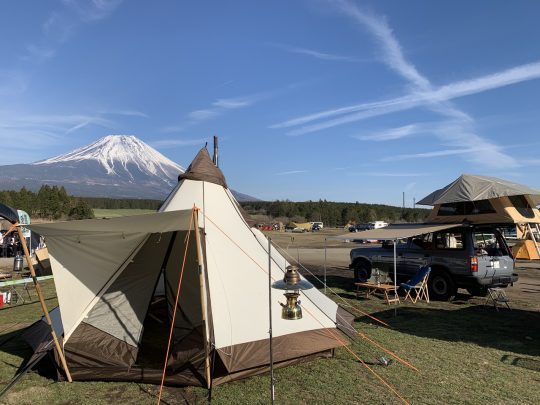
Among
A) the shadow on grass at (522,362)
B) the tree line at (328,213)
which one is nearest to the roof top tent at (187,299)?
the shadow on grass at (522,362)

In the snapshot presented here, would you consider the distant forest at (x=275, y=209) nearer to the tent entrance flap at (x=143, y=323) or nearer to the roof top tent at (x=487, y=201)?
the roof top tent at (x=487, y=201)

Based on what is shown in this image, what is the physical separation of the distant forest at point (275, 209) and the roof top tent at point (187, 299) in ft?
171

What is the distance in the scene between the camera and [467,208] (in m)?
11.2

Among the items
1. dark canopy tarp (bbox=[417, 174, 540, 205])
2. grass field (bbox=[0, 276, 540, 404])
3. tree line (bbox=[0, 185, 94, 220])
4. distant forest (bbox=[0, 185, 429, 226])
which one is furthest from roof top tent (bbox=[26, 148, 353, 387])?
tree line (bbox=[0, 185, 94, 220])

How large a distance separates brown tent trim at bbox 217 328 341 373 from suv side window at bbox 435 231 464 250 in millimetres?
6329

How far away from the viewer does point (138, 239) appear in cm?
598

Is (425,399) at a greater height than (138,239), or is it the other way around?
(138,239)

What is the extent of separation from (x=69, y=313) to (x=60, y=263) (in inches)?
27.1

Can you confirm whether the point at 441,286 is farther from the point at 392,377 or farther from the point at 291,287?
the point at 291,287

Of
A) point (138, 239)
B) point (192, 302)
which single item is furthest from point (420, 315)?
point (138, 239)

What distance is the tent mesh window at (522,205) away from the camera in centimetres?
1085

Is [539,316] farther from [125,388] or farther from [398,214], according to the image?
[398,214]

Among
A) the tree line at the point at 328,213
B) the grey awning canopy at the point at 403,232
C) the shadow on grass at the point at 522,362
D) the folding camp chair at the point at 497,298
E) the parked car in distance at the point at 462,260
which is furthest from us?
the tree line at the point at 328,213

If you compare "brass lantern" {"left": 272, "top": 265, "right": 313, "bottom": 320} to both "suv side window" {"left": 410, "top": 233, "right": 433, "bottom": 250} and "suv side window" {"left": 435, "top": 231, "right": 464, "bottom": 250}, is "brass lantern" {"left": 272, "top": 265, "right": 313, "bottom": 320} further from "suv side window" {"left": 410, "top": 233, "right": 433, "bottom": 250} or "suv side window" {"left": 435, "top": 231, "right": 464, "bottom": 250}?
"suv side window" {"left": 410, "top": 233, "right": 433, "bottom": 250}
